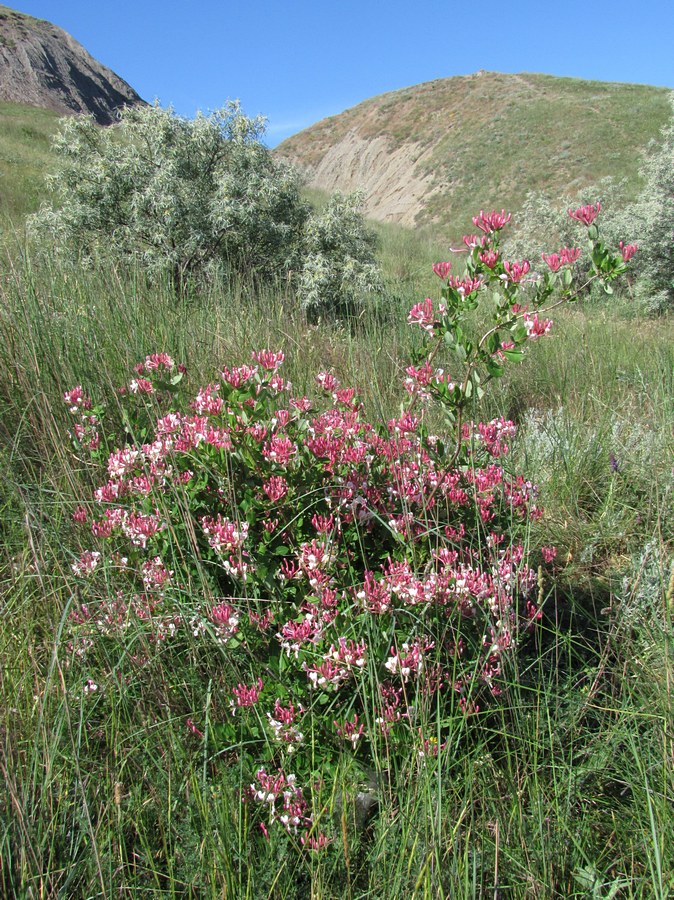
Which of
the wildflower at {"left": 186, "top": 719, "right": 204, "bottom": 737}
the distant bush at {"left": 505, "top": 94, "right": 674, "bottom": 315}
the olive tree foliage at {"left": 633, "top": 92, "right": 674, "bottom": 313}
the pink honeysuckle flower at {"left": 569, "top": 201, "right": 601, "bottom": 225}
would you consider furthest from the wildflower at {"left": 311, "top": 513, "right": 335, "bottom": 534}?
the olive tree foliage at {"left": 633, "top": 92, "right": 674, "bottom": 313}

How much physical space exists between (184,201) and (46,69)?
56413mm

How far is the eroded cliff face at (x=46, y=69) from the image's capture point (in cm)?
4662

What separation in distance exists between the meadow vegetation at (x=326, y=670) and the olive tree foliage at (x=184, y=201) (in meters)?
4.52

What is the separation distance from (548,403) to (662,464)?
156cm

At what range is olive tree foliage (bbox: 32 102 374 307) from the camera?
6281 mm

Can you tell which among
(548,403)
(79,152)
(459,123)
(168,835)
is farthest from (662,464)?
(459,123)

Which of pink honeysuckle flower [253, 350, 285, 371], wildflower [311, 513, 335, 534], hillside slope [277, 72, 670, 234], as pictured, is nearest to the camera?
wildflower [311, 513, 335, 534]

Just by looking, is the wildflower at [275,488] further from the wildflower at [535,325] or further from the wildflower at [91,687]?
the wildflower at [535,325]

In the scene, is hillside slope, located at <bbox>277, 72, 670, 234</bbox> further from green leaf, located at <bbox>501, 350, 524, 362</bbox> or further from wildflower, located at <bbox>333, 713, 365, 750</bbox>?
wildflower, located at <bbox>333, 713, 365, 750</bbox>

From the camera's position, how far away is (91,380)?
3.07 metres

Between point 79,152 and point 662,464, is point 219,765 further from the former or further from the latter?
point 79,152

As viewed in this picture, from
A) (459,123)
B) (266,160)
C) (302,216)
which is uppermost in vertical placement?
(459,123)

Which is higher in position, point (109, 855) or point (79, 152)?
point (79, 152)

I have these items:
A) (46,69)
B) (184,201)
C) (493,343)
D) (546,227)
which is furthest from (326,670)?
(46,69)
